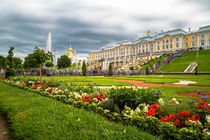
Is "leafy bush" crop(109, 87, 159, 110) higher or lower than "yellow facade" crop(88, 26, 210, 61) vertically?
lower

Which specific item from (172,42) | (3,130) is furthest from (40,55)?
(172,42)

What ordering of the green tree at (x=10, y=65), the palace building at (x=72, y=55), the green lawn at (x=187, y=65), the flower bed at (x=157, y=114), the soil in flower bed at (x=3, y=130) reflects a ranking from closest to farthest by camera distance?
the flower bed at (x=157, y=114), the soil in flower bed at (x=3, y=130), the green tree at (x=10, y=65), the green lawn at (x=187, y=65), the palace building at (x=72, y=55)

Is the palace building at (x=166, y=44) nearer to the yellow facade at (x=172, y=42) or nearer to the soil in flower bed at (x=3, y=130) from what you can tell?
the yellow facade at (x=172, y=42)

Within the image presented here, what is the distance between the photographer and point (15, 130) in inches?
91.4

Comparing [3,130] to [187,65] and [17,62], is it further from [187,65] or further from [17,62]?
[17,62]

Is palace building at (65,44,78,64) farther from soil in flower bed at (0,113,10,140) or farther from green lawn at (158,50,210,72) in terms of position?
soil in flower bed at (0,113,10,140)

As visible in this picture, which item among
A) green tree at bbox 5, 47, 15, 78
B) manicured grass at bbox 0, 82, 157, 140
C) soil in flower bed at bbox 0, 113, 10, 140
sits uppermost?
green tree at bbox 5, 47, 15, 78

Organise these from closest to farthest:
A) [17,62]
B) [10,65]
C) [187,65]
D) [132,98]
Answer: [132,98]
[10,65]
[187,65]
[17,62]

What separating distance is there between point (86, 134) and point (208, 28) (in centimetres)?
6361

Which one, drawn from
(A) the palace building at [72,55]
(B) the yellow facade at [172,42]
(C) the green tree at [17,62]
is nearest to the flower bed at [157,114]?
(C) the green tree at [17,62]

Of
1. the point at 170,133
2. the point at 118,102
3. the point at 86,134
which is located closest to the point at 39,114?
the point at 86,134

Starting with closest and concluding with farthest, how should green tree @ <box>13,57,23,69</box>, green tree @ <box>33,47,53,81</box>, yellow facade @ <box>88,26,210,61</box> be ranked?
green tree @ <box>33,47,53,81</box>, green tree @ <box>13,57,23,69</box>, yellow facade @ <box>88,26,210,61</box>

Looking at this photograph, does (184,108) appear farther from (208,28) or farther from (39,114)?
(208,28)

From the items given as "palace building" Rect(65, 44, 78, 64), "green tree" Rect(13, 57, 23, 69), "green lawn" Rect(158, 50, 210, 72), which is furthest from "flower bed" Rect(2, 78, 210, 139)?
"palace building" Rect(65, 44, 78, 64)
